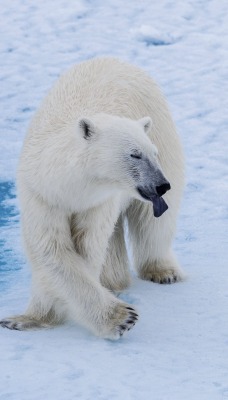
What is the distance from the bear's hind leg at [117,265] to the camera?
4.34 m

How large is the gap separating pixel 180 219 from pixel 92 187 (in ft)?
6.91

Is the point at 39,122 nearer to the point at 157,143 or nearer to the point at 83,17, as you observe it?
the point at 157,143

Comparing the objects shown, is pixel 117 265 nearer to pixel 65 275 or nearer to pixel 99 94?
pixel 65 275

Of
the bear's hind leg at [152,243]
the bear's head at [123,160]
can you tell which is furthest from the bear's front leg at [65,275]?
the bear's hind leg at [152,243]

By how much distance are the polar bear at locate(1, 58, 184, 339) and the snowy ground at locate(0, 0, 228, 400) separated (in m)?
0.15

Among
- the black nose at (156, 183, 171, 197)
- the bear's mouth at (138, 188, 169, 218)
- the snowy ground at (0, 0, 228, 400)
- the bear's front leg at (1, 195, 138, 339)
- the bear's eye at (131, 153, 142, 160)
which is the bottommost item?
the snowy ground at (0, 0, 228, 400)

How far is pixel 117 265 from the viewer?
172 inches

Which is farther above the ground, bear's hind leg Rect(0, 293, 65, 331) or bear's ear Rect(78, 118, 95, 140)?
bear's ear Rect(78, 118, 95, 140)

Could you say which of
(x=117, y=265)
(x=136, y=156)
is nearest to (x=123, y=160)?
(x=136, y=156)

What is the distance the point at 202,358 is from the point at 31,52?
496 cm

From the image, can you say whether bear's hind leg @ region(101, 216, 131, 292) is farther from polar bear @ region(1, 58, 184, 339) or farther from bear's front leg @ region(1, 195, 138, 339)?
bear's front leg @ region(1, 195, 138, 339)

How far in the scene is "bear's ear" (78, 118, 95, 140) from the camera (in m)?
3.40

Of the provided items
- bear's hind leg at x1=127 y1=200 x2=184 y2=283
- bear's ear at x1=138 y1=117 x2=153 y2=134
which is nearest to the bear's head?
bear's ear at x1=138 y1=117 x2=153 y2=134

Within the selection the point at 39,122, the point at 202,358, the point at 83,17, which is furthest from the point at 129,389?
the point at 83,17
